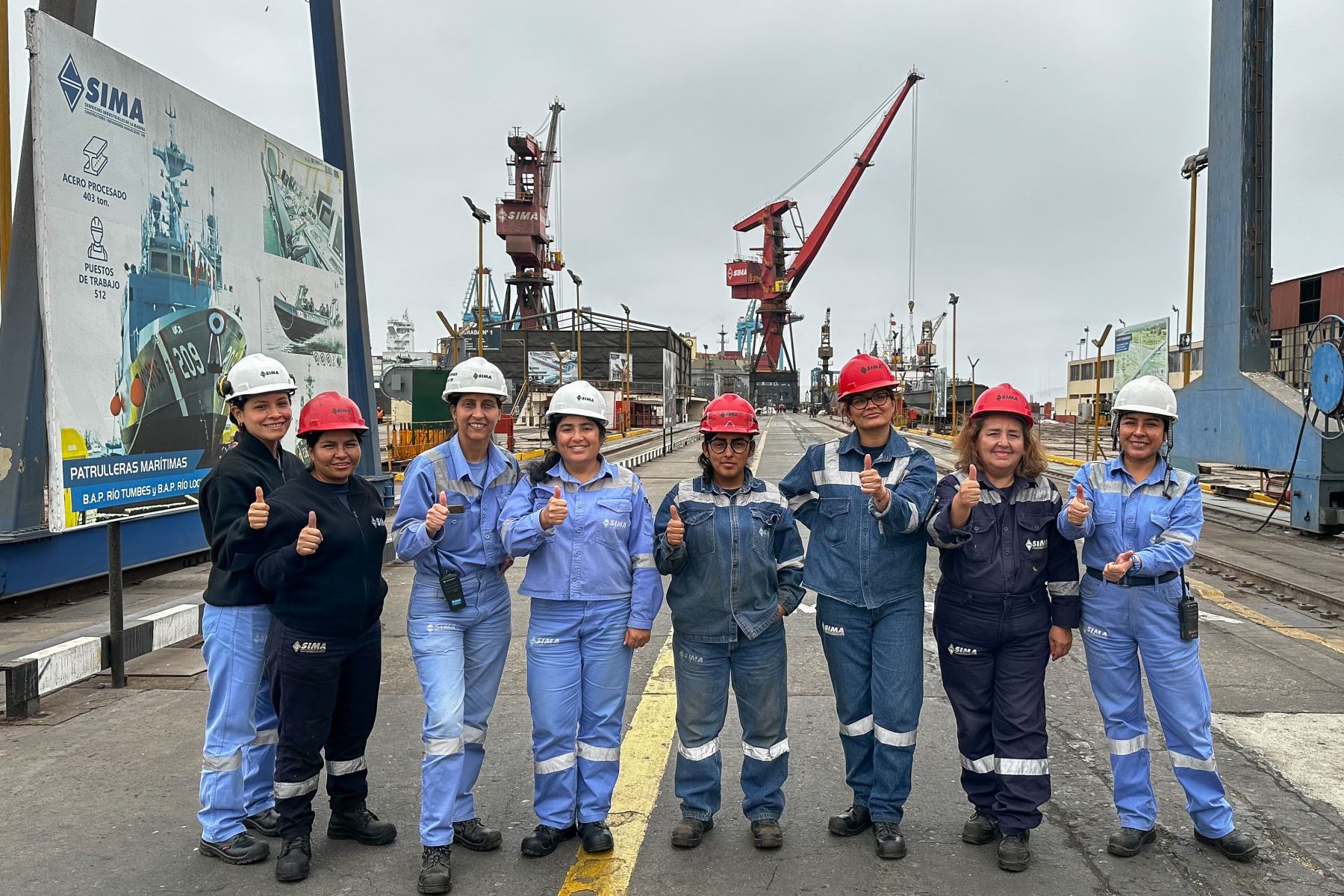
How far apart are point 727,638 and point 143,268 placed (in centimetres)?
572

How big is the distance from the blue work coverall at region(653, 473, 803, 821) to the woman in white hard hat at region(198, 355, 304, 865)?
1680 millimetres

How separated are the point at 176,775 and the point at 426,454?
2.16 metres

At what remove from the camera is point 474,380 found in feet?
13.3

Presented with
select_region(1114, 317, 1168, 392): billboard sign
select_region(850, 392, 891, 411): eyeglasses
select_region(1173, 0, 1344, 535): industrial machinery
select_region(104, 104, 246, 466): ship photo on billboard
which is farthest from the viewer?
select_region(1114, 317, 1168, 392): billboard sign

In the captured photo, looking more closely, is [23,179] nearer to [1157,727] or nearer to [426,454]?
[426,454]

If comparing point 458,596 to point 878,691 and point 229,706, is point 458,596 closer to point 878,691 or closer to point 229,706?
point 229,706

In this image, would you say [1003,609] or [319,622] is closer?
[319,622]

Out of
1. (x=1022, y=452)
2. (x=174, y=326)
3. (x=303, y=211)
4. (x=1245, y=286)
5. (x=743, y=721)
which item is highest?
(x=303, y=211)

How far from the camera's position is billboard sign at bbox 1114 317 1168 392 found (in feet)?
80.7

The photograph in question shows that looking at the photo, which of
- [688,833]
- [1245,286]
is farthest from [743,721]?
[1245,286]

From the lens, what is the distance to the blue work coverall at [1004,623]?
3.74 metres

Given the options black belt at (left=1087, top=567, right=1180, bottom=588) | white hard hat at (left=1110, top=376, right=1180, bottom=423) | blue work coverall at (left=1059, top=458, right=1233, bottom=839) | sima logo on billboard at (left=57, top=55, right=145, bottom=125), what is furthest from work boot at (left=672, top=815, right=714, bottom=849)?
sima logo on billboard at (left=57, top=55, right=145, bottom=125)

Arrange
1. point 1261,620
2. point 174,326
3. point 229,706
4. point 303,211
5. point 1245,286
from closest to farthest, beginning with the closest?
point 229,706, point 174,326, point 1261,620, point 303,211, point 1245,286

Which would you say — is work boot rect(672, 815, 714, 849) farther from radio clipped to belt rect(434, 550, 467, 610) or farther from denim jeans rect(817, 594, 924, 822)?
radio clipped to belt rect(434, 550, 467, 610)
